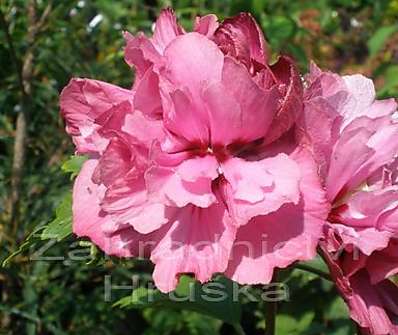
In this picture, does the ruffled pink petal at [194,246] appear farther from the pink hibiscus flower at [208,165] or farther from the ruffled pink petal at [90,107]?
the ruffled pink petal at [90,107]

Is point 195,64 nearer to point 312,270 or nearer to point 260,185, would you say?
point 260,185

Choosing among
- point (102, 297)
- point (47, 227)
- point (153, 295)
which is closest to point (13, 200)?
point (102, 297)

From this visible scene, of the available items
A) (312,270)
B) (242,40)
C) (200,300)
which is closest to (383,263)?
(312,270)

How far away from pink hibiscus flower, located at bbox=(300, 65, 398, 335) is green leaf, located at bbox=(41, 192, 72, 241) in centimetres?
30

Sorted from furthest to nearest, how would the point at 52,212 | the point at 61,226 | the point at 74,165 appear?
the point at 52,212 → the point at 74,165 → the point at 61,226

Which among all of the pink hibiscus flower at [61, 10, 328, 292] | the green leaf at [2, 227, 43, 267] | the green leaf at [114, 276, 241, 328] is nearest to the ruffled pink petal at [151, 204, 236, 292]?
the pink hibiscus flower at [61, 10, 328, 292]

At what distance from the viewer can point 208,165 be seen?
0.78 metres

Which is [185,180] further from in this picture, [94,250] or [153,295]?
[153,295]

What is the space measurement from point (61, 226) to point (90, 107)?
160mm

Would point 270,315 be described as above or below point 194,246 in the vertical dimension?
below

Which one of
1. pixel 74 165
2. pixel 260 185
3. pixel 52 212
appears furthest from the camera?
pixel 52 212

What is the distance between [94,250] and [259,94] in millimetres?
283

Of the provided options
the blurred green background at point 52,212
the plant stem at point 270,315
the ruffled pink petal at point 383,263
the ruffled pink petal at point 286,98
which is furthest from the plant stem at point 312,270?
the blurred green background at point 52,212

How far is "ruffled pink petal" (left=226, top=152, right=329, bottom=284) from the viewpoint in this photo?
758mm
